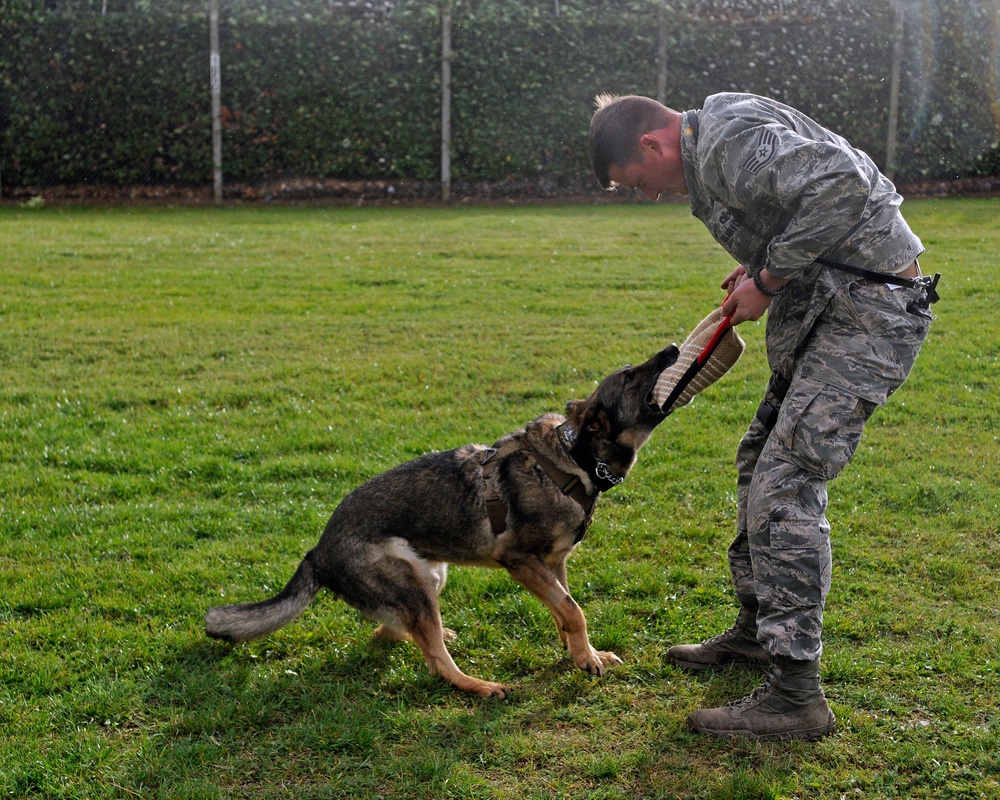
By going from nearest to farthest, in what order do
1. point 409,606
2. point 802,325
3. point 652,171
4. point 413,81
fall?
point 802,325
point 652,171
point 409,606
point 413,81

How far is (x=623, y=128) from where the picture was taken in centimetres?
360

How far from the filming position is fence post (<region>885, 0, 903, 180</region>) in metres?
16.7

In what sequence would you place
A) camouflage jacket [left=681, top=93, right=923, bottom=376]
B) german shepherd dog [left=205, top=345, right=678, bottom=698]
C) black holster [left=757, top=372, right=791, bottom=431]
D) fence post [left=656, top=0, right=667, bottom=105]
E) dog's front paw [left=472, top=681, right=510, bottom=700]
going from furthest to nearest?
fence post [left=656, top=0, right=667, bottom=105] → german shepherd dog [left=205, top=345, right=678, bottom=698] → dog's front paw [left=472, top=681, right=510, bottom=700] → black holster [left=757, top=372, right=791, bottom=431] → camouflage jacket [left=681, top=93, right=923, bottom=376]

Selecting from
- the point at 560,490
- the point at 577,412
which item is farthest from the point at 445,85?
the point at 560,490

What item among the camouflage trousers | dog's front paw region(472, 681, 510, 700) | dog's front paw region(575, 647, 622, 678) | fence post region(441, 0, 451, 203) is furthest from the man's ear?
fence post region(441, 0, 451, 203)

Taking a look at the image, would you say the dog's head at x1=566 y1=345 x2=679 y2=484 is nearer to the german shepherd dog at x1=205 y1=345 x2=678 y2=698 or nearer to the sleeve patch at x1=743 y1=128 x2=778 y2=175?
the german shepherd dog at x1=205 y1=345 x2=678 y2=698

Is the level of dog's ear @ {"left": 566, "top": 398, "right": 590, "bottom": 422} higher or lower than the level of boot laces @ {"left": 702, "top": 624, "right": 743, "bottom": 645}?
higher

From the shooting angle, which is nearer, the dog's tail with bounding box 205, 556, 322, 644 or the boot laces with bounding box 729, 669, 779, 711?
the boot laces with bounding box 729, 669, 779, 711

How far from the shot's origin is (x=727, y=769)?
343 centimetres

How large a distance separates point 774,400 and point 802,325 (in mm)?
395

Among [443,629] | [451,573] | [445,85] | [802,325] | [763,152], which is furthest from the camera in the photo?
[445,85]

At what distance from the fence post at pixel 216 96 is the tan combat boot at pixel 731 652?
15344 mm

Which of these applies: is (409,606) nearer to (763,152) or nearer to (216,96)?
(763,152)

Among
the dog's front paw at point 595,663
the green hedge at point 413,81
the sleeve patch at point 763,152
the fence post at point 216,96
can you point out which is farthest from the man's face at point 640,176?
the fence post at point 216,96
